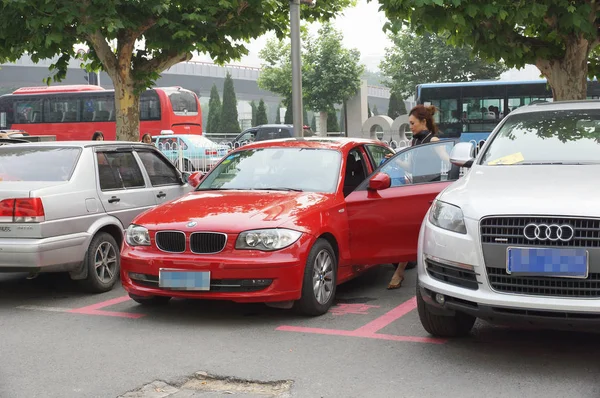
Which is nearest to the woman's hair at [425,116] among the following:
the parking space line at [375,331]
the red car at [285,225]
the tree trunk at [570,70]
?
the red car at [285,225]

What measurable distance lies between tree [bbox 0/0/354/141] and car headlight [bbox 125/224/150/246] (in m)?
7.29

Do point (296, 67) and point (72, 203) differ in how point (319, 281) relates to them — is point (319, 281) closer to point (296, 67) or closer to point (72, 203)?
point (72, 203)

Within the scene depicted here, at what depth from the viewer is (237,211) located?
268 inches

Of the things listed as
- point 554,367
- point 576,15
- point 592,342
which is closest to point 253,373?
point 554,367

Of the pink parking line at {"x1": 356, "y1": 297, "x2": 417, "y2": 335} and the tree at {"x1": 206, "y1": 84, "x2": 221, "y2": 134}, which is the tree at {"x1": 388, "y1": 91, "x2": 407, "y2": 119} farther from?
the pink parking line at {"x1": 356, "y1": 297, "x2": 417, "y2": 335}

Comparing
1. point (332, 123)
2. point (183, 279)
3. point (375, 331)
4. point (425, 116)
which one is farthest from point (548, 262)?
point (332, 123)

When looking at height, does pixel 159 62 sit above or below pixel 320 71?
below

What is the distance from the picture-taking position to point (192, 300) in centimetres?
773

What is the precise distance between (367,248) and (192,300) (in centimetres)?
175

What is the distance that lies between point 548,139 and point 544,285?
5.78ft

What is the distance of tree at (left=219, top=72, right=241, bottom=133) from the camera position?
204ft

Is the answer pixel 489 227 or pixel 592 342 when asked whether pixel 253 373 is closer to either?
pixel 489 227

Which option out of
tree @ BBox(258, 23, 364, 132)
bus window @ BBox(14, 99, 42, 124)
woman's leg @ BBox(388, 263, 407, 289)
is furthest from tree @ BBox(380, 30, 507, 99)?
woman's leg @ BBox(388, 263, 407, 289)

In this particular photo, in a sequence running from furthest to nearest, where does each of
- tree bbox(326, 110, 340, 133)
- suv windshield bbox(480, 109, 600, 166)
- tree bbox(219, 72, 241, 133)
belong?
tree bbox(219, 72, 241, 133)
tree bbox(326, 110, 340, 133)
suv windshield bbox(480, 109, 600, 166)
